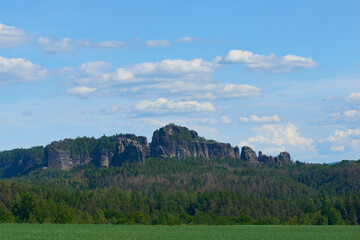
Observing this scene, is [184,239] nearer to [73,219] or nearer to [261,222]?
[73,219]

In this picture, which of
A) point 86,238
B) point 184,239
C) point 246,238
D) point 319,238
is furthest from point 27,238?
point 319,238

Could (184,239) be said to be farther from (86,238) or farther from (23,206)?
(23,206)

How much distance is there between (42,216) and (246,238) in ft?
289

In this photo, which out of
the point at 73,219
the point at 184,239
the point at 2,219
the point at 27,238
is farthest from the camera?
the point at 73,219

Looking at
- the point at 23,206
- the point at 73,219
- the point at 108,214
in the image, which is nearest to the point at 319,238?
the point at 73,219

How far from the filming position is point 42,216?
158625 millimetres

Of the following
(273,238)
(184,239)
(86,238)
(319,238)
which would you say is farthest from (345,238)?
(86,238)

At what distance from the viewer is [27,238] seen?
7625cm

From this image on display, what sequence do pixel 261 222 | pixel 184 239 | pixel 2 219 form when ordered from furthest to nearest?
1. pixel 261 222
2. pixel 2 219
3. pixel 184 239

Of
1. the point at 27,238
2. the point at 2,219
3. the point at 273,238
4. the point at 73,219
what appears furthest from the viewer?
the point at 73,219

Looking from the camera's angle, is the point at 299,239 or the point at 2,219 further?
the point at 2,219

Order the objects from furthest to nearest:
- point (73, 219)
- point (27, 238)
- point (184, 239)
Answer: point (73, 219) < point (184, 239) < point (27, 238)

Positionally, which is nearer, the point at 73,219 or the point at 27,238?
the point at 27,238

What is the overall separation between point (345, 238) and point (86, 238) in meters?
40.4
